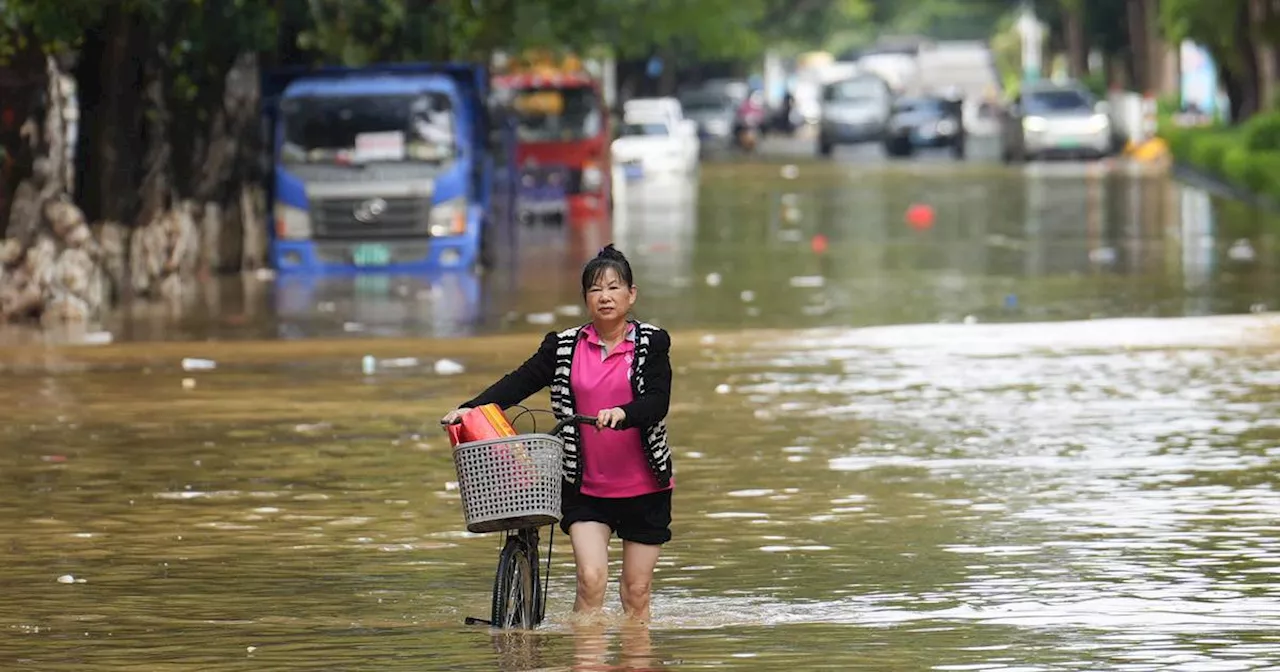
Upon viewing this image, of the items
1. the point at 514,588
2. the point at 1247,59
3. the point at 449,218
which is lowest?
the point at 449,218

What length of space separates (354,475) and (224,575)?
9.74 feet

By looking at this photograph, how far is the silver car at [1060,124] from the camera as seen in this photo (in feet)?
201

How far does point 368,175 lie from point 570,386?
802 inches

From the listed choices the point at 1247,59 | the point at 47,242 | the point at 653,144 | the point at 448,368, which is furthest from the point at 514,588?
the point at 653,144

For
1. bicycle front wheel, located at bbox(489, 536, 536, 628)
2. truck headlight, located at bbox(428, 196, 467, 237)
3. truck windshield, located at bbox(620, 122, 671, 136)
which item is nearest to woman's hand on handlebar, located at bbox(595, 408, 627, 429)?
bicycle front wheel, located at bbox(489, 536, 536, 628)

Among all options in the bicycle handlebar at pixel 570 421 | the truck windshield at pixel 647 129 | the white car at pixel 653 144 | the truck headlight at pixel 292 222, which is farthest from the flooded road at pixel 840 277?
the truck windshield at pixel 647 129

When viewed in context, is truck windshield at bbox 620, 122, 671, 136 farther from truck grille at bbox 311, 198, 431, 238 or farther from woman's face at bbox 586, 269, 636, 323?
woman's face at bbox 586, 269, 636, 323

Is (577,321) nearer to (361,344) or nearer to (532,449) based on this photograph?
(361,344)

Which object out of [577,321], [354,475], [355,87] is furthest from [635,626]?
[355,87]

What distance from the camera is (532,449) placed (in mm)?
8734

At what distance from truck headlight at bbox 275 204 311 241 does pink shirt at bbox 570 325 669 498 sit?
67.2ft

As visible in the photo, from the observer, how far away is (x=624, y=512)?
9.37 metres

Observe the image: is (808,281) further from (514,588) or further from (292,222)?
(514,588)

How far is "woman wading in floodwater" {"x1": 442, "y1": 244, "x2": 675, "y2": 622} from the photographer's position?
30.3 ft
